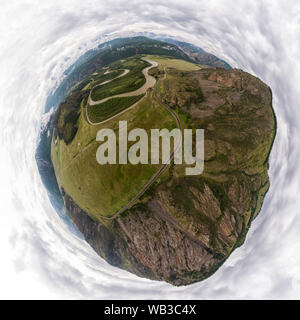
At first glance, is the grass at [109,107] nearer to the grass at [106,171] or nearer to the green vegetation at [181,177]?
the green vegetation at [181,177]

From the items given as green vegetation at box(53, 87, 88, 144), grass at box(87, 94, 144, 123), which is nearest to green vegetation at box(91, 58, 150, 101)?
grass at box(87, 94, 144, 123)

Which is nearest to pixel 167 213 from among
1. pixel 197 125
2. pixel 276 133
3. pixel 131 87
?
pixel 197 125

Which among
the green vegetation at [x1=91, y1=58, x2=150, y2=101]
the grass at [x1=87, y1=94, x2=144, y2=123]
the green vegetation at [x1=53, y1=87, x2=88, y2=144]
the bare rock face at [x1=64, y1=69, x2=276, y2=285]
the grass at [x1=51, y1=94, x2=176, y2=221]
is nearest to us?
the grass at [x1=51, y1=94, x2=176, y2=221]

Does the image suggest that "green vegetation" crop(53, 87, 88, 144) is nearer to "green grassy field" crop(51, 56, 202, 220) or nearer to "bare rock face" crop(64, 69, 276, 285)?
"green grassy field" crop(51, 56, 202, 220)

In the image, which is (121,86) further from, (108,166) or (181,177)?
(181,177)

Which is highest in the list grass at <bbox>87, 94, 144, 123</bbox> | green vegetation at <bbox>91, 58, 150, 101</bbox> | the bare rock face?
green vegetation at <bbox>91, 58, 150, 101</bbox>

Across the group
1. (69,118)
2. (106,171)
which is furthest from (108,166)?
(69,118)
